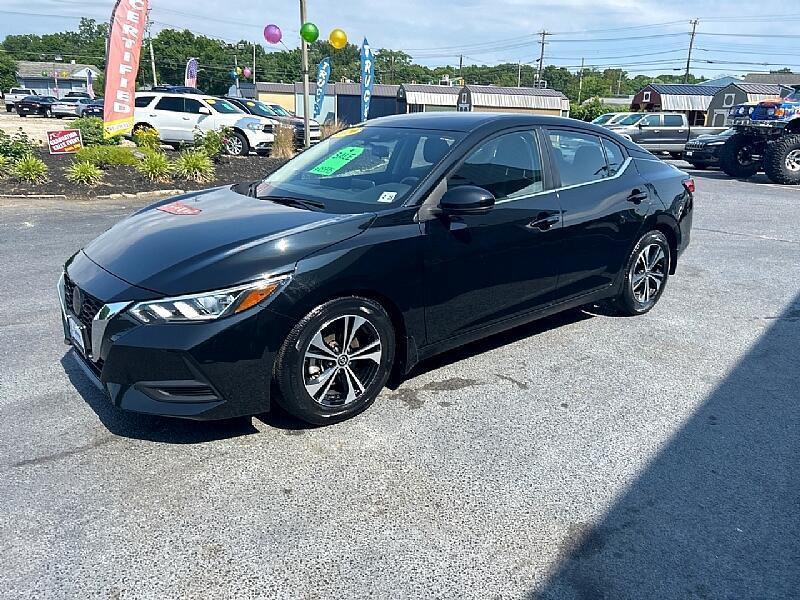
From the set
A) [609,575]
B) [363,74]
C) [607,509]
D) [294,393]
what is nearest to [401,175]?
[294,393]

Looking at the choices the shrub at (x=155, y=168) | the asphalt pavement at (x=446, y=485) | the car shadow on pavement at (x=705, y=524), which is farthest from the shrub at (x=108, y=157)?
the car shadow on pavement at (x=705, y=524)

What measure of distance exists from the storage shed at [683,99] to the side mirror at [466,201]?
166 ft

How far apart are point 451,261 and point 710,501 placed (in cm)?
179

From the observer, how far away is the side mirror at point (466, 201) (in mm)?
3545

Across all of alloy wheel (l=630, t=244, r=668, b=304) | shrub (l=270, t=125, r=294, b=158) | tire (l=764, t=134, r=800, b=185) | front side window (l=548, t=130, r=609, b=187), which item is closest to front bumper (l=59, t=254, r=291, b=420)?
front side window (l=548, t=130, r=609, b=187)

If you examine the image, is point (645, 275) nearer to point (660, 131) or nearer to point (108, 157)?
point (108, 157)

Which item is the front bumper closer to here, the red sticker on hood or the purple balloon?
the red sticker on hood

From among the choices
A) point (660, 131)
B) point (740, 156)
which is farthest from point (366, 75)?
point (740, 156)

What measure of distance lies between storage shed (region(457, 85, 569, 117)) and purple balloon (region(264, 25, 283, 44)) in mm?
29044

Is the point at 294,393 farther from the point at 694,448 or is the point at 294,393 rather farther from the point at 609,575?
the point at 694,448

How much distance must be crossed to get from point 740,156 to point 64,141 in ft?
56.1

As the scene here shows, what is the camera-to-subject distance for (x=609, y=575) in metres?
2.39

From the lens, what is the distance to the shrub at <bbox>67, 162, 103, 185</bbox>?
38.1ft

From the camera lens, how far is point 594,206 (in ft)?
14.9
